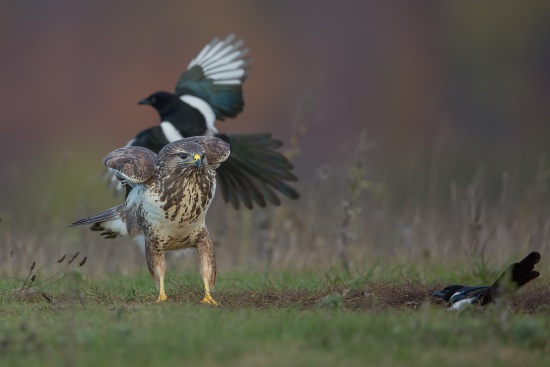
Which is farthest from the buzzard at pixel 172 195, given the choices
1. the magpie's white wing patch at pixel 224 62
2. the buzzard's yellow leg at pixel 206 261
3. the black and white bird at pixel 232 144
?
the magpie's white wing patch at pixel 224 62

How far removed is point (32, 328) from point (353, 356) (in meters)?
1.95

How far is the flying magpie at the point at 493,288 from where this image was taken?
613cm

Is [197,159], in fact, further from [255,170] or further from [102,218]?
[255,170]

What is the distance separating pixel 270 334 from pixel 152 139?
429 centimetres

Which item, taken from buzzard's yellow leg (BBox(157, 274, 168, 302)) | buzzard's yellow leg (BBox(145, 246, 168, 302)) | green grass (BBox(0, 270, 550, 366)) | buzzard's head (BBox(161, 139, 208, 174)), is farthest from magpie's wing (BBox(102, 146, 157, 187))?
green grass (BBox(0, 270, 550, 366))

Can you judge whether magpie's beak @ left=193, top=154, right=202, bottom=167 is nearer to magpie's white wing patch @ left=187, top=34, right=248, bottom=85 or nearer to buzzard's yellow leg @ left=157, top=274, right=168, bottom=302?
buzzard's yellow leg @ left=157, top=274, right=168, bottom=302

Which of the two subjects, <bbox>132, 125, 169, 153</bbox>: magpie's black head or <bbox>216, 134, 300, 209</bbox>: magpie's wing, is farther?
<bbox>216, 134, 300, 209</bbox>: magpie's wing

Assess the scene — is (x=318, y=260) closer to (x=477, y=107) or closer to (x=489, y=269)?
(x=489, y=269)

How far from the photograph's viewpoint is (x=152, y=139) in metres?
9.10

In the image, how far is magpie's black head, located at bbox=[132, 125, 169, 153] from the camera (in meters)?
9.07

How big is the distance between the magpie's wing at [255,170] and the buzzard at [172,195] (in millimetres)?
1992

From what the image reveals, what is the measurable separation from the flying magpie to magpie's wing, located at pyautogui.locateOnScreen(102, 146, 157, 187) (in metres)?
2.26

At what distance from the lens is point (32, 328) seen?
5.49 m

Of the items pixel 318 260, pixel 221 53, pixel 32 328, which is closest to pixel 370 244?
pixel 318 260
